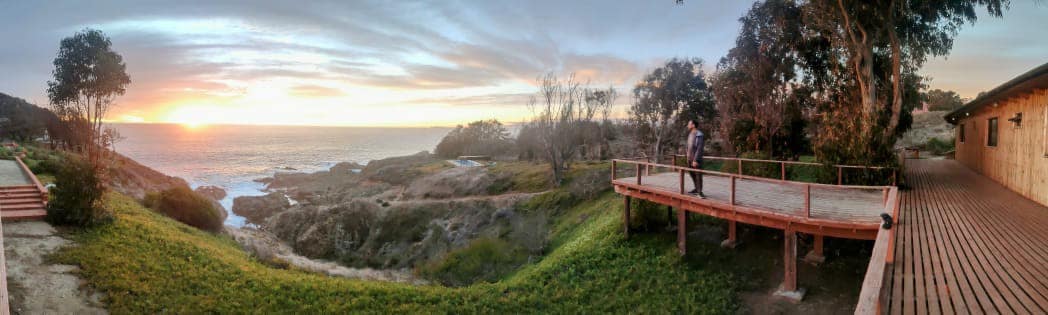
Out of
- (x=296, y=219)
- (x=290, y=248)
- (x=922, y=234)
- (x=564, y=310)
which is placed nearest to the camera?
(x=922, y=234)

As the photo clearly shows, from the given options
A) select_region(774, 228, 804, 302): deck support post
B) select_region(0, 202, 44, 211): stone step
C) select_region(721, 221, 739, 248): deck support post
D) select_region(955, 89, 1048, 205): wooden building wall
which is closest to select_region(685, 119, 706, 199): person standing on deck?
select_region(774, 228, 804, 302): deck support post

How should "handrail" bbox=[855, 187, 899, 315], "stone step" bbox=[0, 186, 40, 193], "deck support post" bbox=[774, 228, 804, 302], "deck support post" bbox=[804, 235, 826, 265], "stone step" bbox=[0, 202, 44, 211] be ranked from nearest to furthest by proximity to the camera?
"handrail" bbox=[855, 187, 899, 315] < "deck support post" bbox=[774, 228, 804, 302] < "deck support post" bbox=[804, 235, 826, 265] < "stone step" bbox=[0, 202, 44, 211] < "stone step" bbox=[0, 186, 40, 193]

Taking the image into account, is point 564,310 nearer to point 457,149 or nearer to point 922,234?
point 922,234

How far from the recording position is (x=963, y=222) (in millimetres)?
8344

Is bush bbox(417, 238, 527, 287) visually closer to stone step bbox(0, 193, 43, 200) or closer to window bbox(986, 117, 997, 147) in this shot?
stone step bbox(0, 193, 43, 200)

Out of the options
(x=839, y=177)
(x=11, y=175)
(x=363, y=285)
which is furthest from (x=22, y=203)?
(x=839, y=177)

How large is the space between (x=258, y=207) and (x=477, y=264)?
28664mm

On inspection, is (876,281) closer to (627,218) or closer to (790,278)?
(790,278)

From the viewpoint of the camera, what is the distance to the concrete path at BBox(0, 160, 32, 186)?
54.9 ft

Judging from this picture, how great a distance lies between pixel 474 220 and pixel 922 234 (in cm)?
2046

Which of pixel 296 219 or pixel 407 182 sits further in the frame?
pixel 407 182

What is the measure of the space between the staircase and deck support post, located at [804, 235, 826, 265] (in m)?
22.0

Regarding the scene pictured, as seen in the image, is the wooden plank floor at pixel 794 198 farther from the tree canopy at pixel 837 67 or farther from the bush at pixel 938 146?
the bush at pixel 938 146

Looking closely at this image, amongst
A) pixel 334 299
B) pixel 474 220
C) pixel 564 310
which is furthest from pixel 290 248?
pixel 564 310
